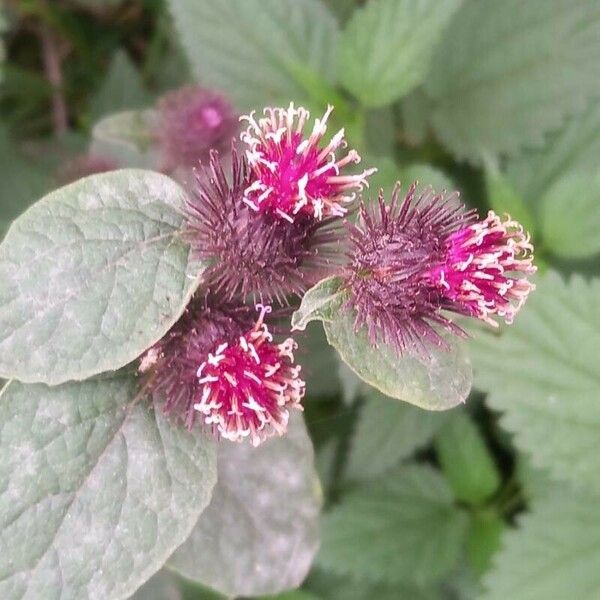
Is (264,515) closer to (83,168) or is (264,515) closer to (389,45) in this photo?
(83,168)

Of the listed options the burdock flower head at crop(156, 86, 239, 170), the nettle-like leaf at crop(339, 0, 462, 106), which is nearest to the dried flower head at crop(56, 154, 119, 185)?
the burdock flower head at crop(156, 86, 239, 170)

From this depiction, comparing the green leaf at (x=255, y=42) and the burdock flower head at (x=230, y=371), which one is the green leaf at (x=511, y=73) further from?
the burdock flower head at (x=230, y=371)

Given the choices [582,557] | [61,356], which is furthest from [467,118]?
[61,356]

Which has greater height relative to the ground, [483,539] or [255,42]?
[255,42]

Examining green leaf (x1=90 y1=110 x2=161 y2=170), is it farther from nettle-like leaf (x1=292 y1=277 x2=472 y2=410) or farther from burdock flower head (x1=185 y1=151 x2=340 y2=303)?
nettle-like leaf (x1=292 y1=277 x2=472 y2=410)

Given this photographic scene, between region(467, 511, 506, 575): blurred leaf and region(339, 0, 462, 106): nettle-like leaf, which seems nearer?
region(339, 0, 462, 106): nettle-like leaf

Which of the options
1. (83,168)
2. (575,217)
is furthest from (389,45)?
(83,168)
